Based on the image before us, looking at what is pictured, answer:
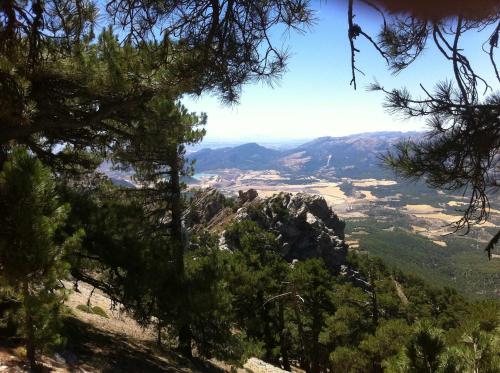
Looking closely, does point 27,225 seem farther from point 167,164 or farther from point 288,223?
point 288,223

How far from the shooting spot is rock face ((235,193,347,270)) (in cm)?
4916

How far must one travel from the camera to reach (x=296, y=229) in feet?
165

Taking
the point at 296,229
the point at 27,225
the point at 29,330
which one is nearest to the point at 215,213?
the point at 296,229

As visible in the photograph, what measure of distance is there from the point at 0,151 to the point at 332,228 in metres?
57.1

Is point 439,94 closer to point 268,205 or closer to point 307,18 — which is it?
point 307,18

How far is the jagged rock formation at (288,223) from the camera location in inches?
1935

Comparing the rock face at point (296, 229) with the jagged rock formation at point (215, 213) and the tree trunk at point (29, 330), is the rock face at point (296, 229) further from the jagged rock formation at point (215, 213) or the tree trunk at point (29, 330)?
the tree trunk at point (29, 330)

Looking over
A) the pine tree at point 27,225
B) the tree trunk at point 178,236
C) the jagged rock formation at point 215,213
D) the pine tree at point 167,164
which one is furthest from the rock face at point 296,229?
the pine tree at point 27,225

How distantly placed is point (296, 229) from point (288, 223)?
1.24 metres

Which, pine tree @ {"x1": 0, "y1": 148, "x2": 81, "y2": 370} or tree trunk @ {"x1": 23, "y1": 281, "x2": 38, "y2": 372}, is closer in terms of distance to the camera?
pine tree @ {"x1": 0, "y1": 148, "x2": 81, "y2": 370}

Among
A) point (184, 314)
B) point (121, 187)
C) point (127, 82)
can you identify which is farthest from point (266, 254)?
point (127, 82)

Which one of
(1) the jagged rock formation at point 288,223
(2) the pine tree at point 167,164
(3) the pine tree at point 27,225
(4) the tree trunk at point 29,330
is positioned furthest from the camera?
(1) the jagged rock formation at point 288,223

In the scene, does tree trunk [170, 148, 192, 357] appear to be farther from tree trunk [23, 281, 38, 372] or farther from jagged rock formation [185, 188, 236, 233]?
jagged rock formation [185, 188, 236, 233]

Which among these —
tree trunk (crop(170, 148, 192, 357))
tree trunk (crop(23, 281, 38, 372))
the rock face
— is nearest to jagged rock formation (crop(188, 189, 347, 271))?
the rock face
